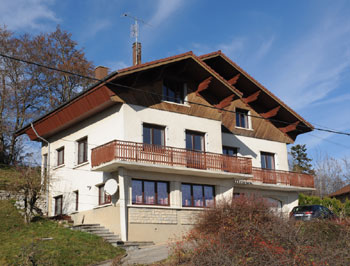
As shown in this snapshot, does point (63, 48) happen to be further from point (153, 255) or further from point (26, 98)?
point (153, 255)

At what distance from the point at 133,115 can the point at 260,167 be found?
10.4m

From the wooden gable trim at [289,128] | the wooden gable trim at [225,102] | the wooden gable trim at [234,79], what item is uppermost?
the wooden gable trim at [234,79]

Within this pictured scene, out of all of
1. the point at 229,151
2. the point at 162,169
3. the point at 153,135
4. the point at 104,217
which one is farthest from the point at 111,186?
the point at 229,151

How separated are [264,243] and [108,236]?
9681mm

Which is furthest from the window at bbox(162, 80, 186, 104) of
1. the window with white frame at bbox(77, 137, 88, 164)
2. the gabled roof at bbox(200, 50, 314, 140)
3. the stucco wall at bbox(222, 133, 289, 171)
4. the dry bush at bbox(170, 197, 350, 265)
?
the dry bush at bbox(170, 197, 350, 265)

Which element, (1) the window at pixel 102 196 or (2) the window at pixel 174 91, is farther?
(2) the window at pixel 174 91

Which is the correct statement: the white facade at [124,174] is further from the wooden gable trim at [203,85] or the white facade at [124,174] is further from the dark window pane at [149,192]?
the wooden gable trim at [203,85]

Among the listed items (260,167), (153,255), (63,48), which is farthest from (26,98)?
(153,255)

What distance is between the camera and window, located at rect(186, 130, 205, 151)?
78.0 feet

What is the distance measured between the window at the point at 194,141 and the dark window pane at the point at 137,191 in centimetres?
372

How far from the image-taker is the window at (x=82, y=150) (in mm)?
24250

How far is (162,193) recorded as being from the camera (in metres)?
22.0

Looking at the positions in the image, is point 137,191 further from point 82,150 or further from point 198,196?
point 82,150

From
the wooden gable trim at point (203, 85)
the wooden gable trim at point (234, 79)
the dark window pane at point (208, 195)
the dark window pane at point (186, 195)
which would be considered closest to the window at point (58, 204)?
the dark window pane at point (186, 195)
